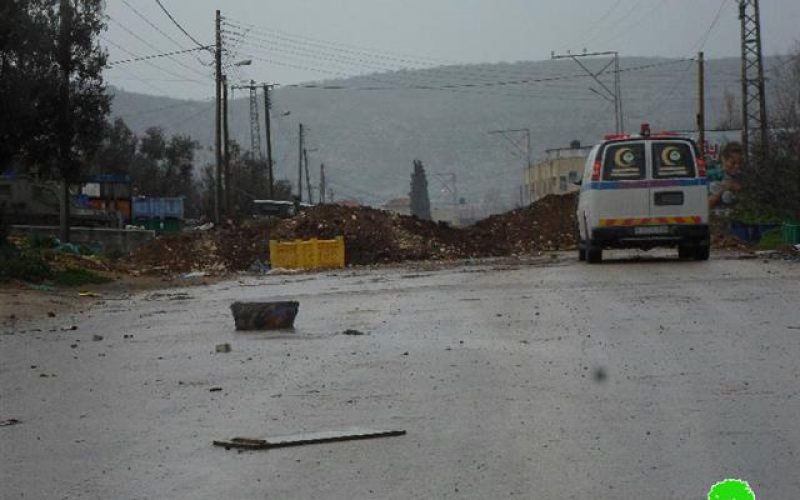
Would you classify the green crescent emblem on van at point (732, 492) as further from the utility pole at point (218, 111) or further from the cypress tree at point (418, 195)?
the cypress tree at point (418, 195)

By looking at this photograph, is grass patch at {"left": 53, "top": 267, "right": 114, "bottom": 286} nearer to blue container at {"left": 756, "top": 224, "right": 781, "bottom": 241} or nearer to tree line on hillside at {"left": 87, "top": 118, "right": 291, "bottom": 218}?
blue container at {"left": 756, "top": 224, "right": 781, "bottom": 241}

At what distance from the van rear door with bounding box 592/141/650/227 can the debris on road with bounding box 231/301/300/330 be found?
1101 centimetres

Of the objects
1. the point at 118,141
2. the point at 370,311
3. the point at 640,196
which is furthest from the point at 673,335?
the point at 118,141

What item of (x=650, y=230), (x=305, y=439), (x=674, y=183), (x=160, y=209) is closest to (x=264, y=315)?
(x=305, y=439)

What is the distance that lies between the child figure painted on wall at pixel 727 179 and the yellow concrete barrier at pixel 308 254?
1566cm

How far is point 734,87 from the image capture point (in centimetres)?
15662

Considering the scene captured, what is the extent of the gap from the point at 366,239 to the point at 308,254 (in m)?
3.98

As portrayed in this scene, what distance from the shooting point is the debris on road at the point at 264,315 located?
14422 mm

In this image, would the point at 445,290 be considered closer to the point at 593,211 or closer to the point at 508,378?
the point at 593,211

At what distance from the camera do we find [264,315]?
14.5 m

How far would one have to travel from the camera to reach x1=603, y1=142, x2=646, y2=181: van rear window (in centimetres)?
2412

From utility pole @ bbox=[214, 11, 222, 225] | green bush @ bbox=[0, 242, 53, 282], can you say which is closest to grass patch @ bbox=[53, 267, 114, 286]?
green bush @ bbox=[0, 242, 53, 282]

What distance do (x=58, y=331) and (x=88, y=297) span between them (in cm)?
837

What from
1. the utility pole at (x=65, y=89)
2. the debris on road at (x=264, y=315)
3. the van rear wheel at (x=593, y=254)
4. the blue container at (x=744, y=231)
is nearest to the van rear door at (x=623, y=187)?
the van rear wheel at (x=593, y=254)
